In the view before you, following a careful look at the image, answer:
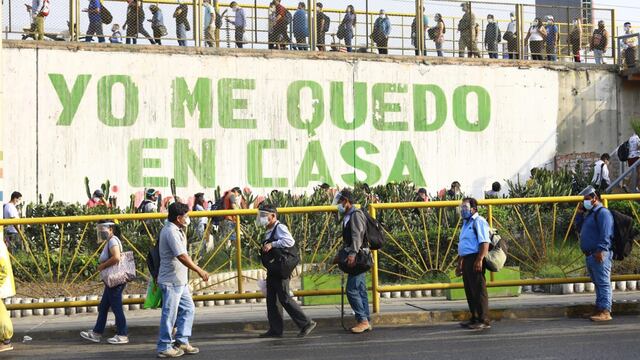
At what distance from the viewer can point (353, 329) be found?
40.4 ft

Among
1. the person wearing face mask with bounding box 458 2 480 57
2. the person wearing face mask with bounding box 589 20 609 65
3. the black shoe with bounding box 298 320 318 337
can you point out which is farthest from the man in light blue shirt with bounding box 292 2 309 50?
the black shoe with bounding box 298 320 318 337

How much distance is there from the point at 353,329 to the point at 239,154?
14.0 m

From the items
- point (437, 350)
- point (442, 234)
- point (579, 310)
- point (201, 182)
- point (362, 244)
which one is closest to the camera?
point (437, 350)

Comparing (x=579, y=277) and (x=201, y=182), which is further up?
(x=201, y=182)

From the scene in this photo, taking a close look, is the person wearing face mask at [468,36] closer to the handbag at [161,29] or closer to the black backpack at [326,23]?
the black backpack at [326,23]

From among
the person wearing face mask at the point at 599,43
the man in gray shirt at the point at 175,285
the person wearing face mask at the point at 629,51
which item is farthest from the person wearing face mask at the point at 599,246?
the person wearing face mask at the point at 599,43

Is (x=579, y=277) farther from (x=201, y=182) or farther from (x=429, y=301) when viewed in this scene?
(x=201, y=182)

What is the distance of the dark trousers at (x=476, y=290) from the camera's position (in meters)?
12.4

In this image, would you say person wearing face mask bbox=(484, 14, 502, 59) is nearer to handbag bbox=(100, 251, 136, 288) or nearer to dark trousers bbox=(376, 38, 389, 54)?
dark trousers bbox=(376, 38, 389, 54)

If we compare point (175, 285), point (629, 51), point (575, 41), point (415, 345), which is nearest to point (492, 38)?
point (575, 41)

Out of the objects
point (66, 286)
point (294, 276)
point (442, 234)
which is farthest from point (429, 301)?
point (66, 286)

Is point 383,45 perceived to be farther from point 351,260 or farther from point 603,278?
point 351,260

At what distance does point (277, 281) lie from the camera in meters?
12.0

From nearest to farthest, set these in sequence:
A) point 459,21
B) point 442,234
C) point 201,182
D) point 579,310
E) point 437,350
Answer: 1. point 437,350
2. point 579,310
3. point 442,234
4. point 201,182
5. point 459,21
